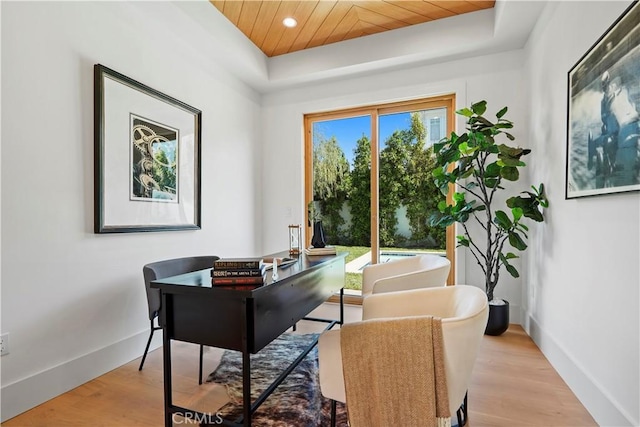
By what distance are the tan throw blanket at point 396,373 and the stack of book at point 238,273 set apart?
457 mm

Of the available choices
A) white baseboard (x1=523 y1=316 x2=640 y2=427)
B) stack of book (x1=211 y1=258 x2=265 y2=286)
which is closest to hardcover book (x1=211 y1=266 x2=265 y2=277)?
stack of book (x1=211 y1=258 x2=265 y2=286)

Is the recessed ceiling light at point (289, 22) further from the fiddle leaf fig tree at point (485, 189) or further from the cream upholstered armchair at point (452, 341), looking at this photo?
the cream upholstered armchair at point (452, 341)

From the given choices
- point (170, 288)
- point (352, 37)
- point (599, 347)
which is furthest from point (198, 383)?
point (352, 37)

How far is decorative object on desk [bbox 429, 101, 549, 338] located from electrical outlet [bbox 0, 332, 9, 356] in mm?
3156

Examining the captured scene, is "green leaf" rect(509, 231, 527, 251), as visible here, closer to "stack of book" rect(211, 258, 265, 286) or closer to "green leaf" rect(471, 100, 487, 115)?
"green leaf" rect(471, 100, 487, 115)

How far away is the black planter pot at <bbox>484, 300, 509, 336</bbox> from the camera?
9.05 feet

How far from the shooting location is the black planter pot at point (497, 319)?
2760 millimetres

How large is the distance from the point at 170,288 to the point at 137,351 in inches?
59.1

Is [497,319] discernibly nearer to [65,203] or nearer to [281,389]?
[281,389]

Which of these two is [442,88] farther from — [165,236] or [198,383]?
[198,383]

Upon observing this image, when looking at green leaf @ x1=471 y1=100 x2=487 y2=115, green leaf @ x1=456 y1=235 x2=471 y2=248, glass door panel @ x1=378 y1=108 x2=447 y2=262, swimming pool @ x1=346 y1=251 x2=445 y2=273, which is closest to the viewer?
green leaf @ x1=471 y1=100 x2=487 y2=115

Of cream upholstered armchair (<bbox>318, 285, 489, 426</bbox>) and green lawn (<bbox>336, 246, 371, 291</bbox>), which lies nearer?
cream upholstered armchair (<bbox>318, 285, 489, 426</bbox>)

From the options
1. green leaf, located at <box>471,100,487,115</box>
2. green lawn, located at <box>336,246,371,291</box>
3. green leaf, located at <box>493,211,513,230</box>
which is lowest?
green lawn, located at <box>336,246,371,291</box>

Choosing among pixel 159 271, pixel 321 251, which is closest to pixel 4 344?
pixel 159 271
